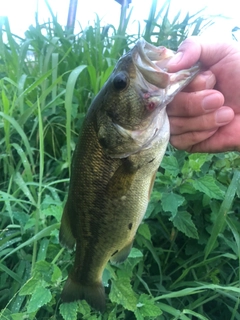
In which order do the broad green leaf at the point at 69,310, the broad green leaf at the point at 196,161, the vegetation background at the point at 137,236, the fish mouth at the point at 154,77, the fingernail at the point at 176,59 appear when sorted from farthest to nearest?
1. the broad green leaf at the point at 196,161
2. the vegetation background at the point at 137,236
3. the broad green leaf at the point at 69,310
4. the fingernail at the point at 176,59
5. the fish mouth at the point at 154,77

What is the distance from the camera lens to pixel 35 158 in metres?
2.15

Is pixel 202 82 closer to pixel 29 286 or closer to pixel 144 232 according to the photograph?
pixel 144 232

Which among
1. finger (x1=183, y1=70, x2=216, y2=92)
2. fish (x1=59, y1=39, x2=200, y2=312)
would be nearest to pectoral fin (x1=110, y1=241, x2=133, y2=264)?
fish (x1=59, y1=39, x2=200, y2=312)

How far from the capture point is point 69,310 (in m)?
1.29

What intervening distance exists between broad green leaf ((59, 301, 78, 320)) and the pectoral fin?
8.1 inches

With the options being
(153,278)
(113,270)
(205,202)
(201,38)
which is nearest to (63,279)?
(113,270)

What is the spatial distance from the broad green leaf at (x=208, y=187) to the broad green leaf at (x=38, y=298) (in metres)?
0.69

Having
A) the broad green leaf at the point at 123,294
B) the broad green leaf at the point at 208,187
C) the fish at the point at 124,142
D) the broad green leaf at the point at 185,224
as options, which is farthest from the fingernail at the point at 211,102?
the broad green leaf at the point at 123,294

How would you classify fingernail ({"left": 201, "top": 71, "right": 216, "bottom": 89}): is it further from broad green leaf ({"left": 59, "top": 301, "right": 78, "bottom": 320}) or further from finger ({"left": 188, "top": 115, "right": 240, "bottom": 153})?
broad green leaf ({"left": 59, "top": 301, "right": 78, "bottom": 320})

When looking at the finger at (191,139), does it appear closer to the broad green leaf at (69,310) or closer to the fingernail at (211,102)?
the fingernail at (211,102)

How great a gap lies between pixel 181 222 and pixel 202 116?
0.46 m

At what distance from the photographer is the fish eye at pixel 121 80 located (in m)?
1.07

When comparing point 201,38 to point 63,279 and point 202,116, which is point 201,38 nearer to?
point 202,116

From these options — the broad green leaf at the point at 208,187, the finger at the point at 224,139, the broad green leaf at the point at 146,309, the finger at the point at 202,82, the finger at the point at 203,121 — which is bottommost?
the broad green leaf at the point at 146,309
